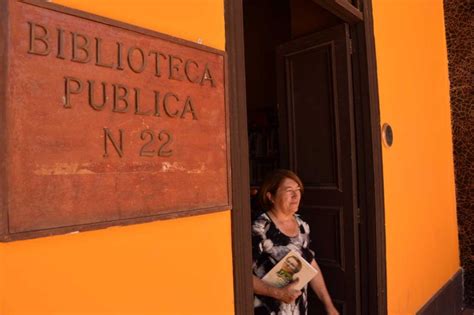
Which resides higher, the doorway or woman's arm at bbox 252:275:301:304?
the doorway

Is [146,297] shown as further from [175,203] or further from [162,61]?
[162,61]

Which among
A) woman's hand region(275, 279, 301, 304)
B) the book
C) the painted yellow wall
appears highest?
the painted yellow wall

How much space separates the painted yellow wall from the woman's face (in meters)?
0.91

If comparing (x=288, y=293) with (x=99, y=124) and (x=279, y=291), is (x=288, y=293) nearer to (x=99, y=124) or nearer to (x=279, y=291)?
(x=279, y=291)

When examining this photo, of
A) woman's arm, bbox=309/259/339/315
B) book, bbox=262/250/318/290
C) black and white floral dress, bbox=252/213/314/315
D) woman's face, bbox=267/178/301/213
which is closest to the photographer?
book, bbox=262/250/318/290

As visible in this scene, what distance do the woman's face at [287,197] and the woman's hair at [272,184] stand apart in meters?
0.02

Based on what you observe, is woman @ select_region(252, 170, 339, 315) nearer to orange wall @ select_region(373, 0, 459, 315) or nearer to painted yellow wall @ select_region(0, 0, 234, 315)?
painted yellow wall @ select_region(0, 0, 234, 315)

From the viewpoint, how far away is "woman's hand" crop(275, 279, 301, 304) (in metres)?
2.11

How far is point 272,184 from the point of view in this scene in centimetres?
247

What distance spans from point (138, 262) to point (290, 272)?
3.61 feet

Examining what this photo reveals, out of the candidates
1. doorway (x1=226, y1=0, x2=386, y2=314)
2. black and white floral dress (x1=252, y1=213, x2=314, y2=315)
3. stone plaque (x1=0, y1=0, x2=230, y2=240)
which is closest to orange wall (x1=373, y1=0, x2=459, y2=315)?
doorway (x1=226, y1=0, x2=386, y2=314)

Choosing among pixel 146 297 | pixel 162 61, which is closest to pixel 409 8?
pixel 162 61

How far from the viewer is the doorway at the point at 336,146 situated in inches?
107

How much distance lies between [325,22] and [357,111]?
0.70 m
